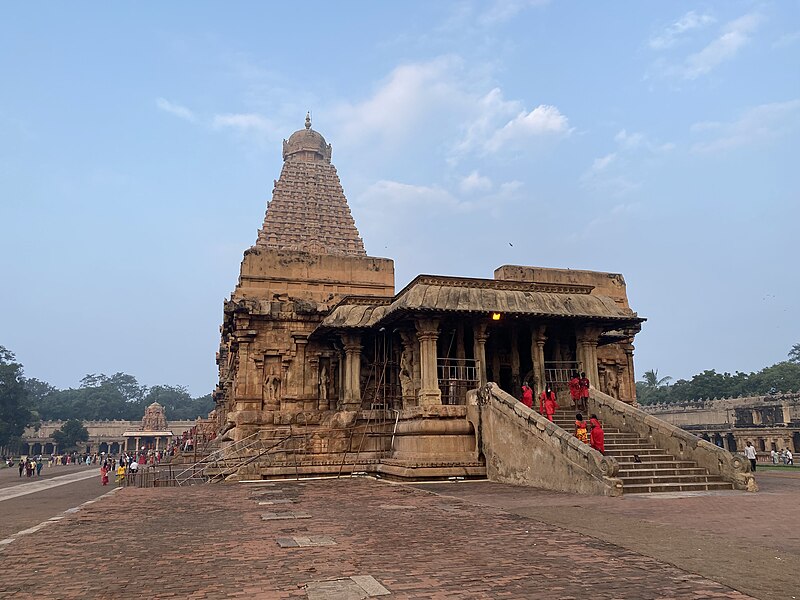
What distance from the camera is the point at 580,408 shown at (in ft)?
70.2

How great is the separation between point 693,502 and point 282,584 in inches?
371

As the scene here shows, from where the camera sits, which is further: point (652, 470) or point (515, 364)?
point (515, 364)

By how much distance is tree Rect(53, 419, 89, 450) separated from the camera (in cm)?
9344

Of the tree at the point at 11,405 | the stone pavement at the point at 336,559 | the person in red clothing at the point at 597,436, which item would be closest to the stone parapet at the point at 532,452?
the person in red clothing at the point at 597,436

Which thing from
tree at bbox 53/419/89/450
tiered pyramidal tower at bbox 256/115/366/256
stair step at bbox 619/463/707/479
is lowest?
tree at bbox 53/419/89/450

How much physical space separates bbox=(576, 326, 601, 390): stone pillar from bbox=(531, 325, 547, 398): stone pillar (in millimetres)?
1496

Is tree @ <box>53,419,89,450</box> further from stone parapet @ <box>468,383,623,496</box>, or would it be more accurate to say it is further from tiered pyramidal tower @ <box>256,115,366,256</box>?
stone parapet @ <box>468,383,623,496</box>

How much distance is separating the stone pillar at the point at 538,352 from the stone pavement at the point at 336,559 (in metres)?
11.4

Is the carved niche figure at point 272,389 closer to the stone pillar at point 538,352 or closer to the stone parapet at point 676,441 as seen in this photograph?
the stone pillar at point 538,352

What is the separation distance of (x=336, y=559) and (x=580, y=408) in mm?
15880

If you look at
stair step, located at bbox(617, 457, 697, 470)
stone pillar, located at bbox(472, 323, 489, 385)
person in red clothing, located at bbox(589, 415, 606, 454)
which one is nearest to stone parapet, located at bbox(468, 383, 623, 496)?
person in red clothing, located at bbox(589, 415, 606, 454)

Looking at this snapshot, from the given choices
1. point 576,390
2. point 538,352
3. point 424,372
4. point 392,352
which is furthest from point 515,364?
point 392,352

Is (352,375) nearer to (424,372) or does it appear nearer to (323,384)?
(323,384)

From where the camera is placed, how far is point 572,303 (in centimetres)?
2339
